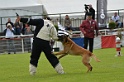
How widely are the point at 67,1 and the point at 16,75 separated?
A: 2110 centimetres

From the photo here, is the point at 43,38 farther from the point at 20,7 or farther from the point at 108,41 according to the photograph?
the point at 20,7

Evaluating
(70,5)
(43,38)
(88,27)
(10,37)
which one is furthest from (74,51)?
(70,5)

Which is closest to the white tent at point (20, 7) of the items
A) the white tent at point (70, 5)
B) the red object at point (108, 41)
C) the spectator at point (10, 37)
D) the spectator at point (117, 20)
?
the white tent at point (70, 5)

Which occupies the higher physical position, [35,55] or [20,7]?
[20,7]

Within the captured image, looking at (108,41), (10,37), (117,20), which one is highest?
(117,20)

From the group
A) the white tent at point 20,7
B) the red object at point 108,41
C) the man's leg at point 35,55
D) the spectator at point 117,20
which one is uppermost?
the white tent at point 20,7

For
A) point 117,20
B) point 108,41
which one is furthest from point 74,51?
point 117,20

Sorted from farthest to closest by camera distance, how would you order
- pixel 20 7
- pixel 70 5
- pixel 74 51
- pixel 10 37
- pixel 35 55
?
1. pixel 70 5
2. pixel 20 7
3. pixel 10 37
4. pixel 74 51
5. pixel 35 55

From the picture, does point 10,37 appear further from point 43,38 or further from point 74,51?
point 43,38

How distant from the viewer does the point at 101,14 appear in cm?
2892

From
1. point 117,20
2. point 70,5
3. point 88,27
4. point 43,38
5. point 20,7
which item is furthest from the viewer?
point 70,5

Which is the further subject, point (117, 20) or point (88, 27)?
point (117, 20)

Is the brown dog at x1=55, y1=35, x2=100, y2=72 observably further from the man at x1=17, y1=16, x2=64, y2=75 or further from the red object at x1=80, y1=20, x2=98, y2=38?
the red object at x1=80, y1=20, x2=98, y2=38

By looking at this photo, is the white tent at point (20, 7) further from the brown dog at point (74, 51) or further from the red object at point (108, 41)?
the brown dog at point (74, 51)
